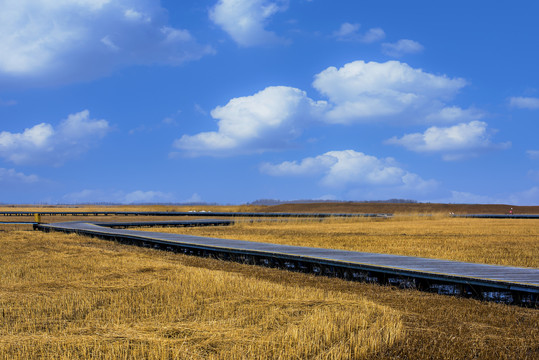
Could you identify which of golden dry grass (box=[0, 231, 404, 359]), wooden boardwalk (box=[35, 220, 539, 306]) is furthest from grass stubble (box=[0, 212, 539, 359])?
wooden boardwalk (box=[35, 220, 539, 306])

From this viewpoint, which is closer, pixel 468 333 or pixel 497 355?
pixel 497 355

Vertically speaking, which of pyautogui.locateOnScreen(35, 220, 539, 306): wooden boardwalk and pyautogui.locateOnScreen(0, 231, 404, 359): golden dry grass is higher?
pyautogui.locateOnScreen(35, 220, 539, 306): wooden boardwalk

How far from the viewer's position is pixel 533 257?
14422 mm

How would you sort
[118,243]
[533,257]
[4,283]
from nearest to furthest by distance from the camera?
[4,283], [533,257], [118,243]

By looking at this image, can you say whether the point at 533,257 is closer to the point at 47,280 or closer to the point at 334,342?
the point at 334,342

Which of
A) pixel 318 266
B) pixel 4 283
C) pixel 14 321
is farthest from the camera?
pixel 318 266

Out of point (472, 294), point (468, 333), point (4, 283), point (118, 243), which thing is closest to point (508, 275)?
point (472, 294)

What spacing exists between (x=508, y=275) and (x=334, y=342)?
5060mm

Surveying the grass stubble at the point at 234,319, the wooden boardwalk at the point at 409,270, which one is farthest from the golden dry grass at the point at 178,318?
the wooden boardwalk at the point at 409,270

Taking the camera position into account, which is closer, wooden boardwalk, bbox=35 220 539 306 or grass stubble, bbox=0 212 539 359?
grass stubble, bbox=0 212 539 359

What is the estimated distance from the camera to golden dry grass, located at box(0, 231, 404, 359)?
19.3 feet

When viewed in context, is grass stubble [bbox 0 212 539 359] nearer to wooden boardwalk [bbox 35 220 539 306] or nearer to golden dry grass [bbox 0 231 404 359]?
golden dry grass [bbox 0 231 404 359]

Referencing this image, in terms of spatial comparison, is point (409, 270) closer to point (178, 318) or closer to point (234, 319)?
point (234, 319)

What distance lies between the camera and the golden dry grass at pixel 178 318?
589cm
